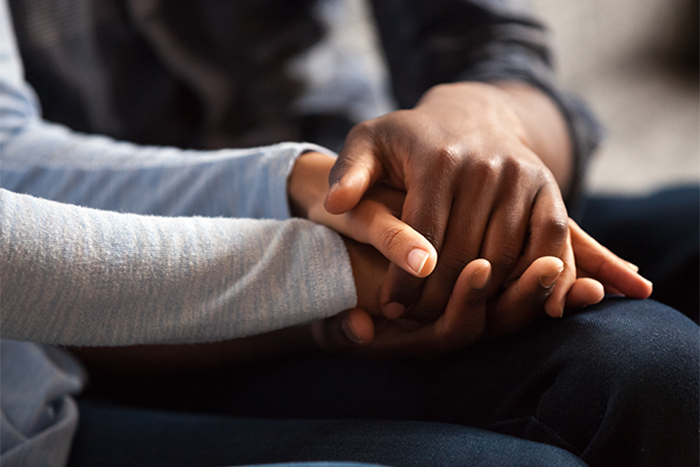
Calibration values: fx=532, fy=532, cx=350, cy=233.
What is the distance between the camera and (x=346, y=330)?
0.34m

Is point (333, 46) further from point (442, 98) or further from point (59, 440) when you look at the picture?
point (59, 440)

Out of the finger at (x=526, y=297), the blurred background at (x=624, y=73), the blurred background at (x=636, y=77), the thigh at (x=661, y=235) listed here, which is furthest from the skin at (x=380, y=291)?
the blurred background at (x=636, y=77)

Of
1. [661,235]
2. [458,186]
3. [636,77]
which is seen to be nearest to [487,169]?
[458,186]

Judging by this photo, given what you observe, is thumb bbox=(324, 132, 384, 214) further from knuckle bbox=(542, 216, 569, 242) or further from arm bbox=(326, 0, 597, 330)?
knuckle bbox=(542, 216, 569, 242)

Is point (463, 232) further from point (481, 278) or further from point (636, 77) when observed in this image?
point (636, 77)

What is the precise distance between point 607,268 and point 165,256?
272 millimetres

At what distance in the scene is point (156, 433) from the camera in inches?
13.8

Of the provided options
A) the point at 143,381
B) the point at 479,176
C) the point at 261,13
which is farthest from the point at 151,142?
the point at 479,176

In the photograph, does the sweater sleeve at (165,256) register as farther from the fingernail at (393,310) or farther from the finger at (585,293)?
the finger at (585,293)

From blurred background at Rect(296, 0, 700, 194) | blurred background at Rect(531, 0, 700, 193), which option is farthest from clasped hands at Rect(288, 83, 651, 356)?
blurred background at Rect(531, 0, 700, 193)

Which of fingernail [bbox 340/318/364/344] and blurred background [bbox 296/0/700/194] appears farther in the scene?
blurred background [bbox 296/0/700/194]

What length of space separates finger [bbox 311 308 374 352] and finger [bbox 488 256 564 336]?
0.08 metres

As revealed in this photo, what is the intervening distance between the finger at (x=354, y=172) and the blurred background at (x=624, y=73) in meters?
0.34

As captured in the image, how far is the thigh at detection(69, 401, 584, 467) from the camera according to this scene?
28 cm
